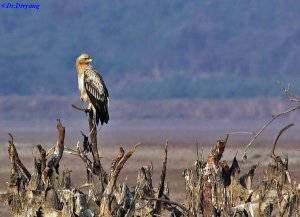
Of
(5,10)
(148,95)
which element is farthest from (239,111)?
(5,10)

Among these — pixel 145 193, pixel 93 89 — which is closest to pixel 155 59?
pixel 93 89

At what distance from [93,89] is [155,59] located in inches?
5837

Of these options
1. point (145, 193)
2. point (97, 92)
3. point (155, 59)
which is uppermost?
point (155, 59)

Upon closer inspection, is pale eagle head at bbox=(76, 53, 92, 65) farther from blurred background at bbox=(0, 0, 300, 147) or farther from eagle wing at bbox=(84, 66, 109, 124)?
blurred background at bbox=(0, 0, 300, 147)

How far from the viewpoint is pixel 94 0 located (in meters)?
192

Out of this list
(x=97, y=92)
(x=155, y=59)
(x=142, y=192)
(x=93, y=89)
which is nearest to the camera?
(x=142, y=192)

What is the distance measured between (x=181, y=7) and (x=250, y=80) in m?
41.0

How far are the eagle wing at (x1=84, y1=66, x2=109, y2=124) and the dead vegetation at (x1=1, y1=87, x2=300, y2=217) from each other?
189cm

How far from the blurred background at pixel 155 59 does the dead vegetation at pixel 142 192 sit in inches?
3662

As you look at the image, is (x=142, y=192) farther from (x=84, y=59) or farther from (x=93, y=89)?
(x=84, y=59)

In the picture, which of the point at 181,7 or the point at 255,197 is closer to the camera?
the point at 255,197

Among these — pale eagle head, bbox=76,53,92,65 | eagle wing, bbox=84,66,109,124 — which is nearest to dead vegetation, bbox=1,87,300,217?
eagle wing, bbox=84,66,109,124

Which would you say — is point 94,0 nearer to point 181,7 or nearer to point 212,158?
point 181,7

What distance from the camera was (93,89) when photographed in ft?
48.5
